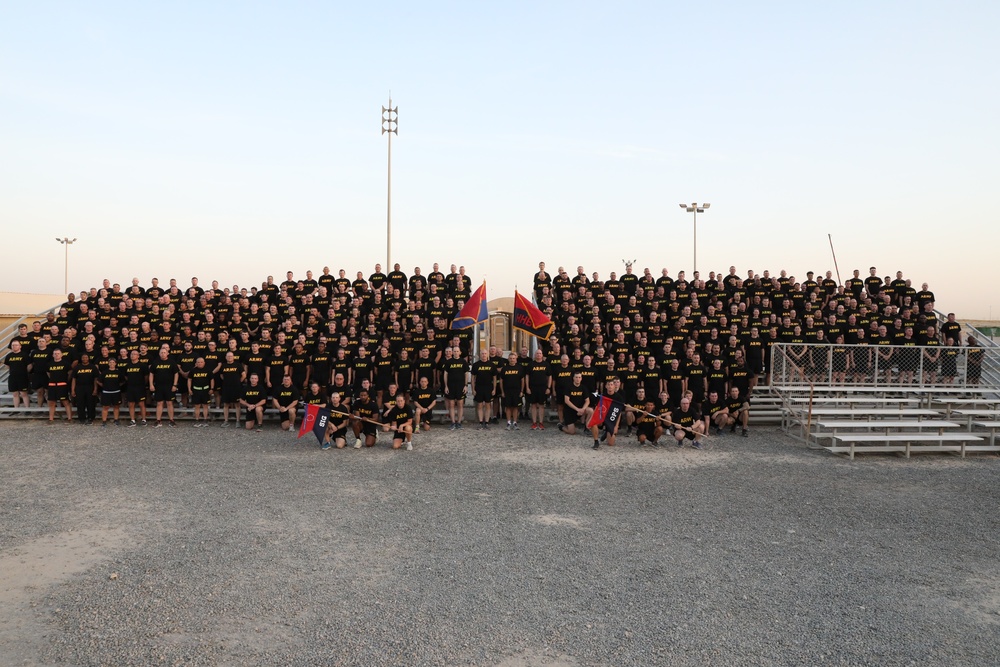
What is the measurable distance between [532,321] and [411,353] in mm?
3220

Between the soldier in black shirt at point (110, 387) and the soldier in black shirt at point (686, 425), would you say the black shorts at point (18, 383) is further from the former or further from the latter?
the soldier in black shirt at point (686, 425)

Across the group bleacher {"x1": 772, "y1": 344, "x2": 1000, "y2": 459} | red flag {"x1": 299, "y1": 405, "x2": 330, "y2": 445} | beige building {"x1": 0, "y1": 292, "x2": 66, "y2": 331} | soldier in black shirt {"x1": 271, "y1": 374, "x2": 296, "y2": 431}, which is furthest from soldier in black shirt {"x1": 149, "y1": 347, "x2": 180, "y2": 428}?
beige building {"x1": 0, "y1": 292, "x2": 66, "y2": 331}

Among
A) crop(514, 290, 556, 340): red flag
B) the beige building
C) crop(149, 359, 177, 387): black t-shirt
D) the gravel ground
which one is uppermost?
the beige building

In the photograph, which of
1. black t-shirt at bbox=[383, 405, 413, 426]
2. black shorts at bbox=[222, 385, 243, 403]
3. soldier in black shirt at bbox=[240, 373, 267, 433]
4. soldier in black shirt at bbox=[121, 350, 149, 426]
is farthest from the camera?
soldier in black shirt at bbox=[121, 350, 149, 426]

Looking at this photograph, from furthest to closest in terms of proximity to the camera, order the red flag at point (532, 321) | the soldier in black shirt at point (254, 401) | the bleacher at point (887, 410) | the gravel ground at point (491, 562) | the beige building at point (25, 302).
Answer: the beige building at point (25, 302), the red flag at point (532, 321), the soldier in black shirt at point (254, 401), the bleacher at point (887, 410), the gravel ground at point (491, 562)

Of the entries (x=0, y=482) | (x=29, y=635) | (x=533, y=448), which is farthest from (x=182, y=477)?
(x=533, y=448)

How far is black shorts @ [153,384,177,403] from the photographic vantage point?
15.2 meters

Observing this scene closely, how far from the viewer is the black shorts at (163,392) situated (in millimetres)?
15242

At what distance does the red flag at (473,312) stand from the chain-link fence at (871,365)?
7.04 m

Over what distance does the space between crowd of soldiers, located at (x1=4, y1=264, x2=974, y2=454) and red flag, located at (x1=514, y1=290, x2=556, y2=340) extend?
0.97 ft

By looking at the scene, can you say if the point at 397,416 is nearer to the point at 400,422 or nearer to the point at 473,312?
the point at 400,422

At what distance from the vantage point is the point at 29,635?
5305 mm

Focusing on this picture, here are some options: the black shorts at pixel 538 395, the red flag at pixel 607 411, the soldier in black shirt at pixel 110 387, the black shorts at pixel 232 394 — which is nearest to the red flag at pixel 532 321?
the black shorts at pixel 538 395

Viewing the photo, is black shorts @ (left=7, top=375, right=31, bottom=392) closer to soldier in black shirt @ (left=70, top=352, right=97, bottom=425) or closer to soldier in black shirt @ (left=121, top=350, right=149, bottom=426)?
soldier in black shirt @ (left=70, top=352, right=97, bottom=425)
